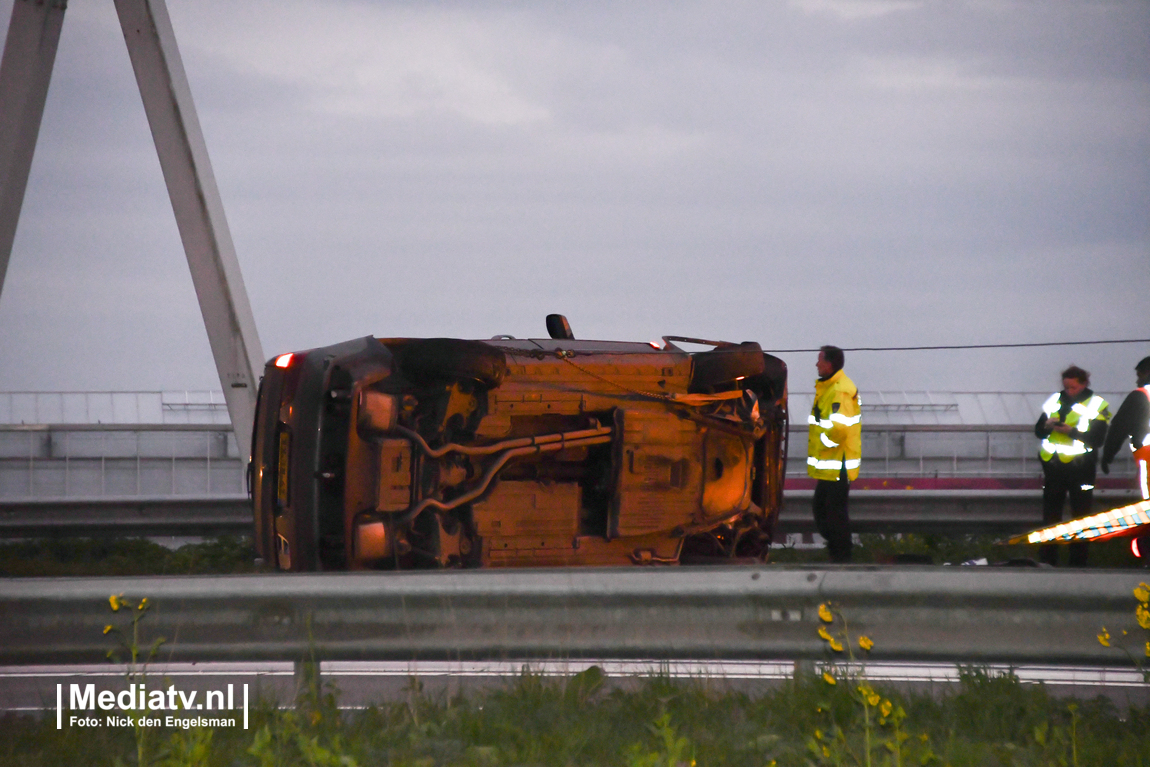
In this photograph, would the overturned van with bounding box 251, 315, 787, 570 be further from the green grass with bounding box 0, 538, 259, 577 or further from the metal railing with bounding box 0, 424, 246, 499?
the metal railing with bounding box 0, 424, 246, 499

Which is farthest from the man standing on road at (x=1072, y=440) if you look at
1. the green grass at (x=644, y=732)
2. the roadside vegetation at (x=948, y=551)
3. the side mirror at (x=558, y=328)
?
the green grass at (x=644, y=732)

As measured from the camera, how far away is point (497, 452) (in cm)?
585

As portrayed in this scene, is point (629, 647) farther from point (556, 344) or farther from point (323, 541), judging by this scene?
point (556, 344)

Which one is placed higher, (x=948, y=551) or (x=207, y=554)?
(x=948, y=551)

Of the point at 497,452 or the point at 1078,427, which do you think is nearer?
the point at 497,452

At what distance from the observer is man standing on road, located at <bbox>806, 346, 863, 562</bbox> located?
8164 millimetres

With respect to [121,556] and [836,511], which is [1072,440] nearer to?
[836,511]

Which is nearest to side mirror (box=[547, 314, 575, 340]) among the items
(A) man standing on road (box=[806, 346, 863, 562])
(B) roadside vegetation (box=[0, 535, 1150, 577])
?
(A) man standing on road (box=[806, 346, 863, 562])

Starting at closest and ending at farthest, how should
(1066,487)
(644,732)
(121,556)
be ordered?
Result: 1. (644,732)
2. (1066,487)
3. (121,556)

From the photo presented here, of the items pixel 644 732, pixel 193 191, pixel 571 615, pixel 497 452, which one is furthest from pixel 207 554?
pixel 644 732

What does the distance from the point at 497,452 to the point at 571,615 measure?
2.50m

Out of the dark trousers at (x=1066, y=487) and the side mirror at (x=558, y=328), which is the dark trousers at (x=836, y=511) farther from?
the side mirror at (x=558, y=328)

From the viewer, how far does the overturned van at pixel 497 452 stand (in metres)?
5.48

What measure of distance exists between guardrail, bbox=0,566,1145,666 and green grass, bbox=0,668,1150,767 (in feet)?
0.64
